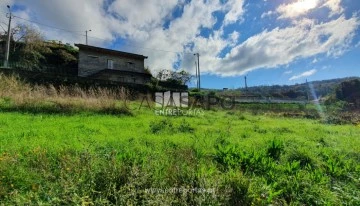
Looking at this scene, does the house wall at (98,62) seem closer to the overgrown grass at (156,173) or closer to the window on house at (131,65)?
the window on house at (131,65)

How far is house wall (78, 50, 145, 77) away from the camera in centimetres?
2533

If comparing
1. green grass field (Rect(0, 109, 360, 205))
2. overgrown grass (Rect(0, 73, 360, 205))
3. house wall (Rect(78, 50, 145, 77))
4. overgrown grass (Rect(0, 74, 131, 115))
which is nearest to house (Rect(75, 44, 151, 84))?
house wall (Rect(78, 50, 145, 77))

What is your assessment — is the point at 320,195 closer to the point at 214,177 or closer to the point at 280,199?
the point at 280,199

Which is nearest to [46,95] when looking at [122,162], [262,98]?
[122,162]

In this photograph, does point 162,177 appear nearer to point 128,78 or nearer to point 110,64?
point 128,78

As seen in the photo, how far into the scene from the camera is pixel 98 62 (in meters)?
26.1

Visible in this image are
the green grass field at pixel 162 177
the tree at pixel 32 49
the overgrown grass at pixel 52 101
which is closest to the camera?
the green grass field at pixel 162 177

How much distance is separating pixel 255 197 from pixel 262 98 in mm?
44717

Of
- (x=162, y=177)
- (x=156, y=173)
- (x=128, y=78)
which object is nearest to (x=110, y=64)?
(x=128, y=78)

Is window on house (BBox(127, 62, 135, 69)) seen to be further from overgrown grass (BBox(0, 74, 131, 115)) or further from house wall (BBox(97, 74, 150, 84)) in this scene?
overgrown grass (BBox(0, 74, 131, 115))

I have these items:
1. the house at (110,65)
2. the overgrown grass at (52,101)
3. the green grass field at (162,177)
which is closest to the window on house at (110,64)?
the house at (110,65)

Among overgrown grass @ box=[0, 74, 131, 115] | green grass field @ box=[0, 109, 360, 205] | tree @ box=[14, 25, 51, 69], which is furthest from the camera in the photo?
tree @ box=[14, 25, 51, 69]

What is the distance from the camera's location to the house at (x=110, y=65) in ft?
82.8

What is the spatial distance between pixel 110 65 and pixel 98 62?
1.32m
